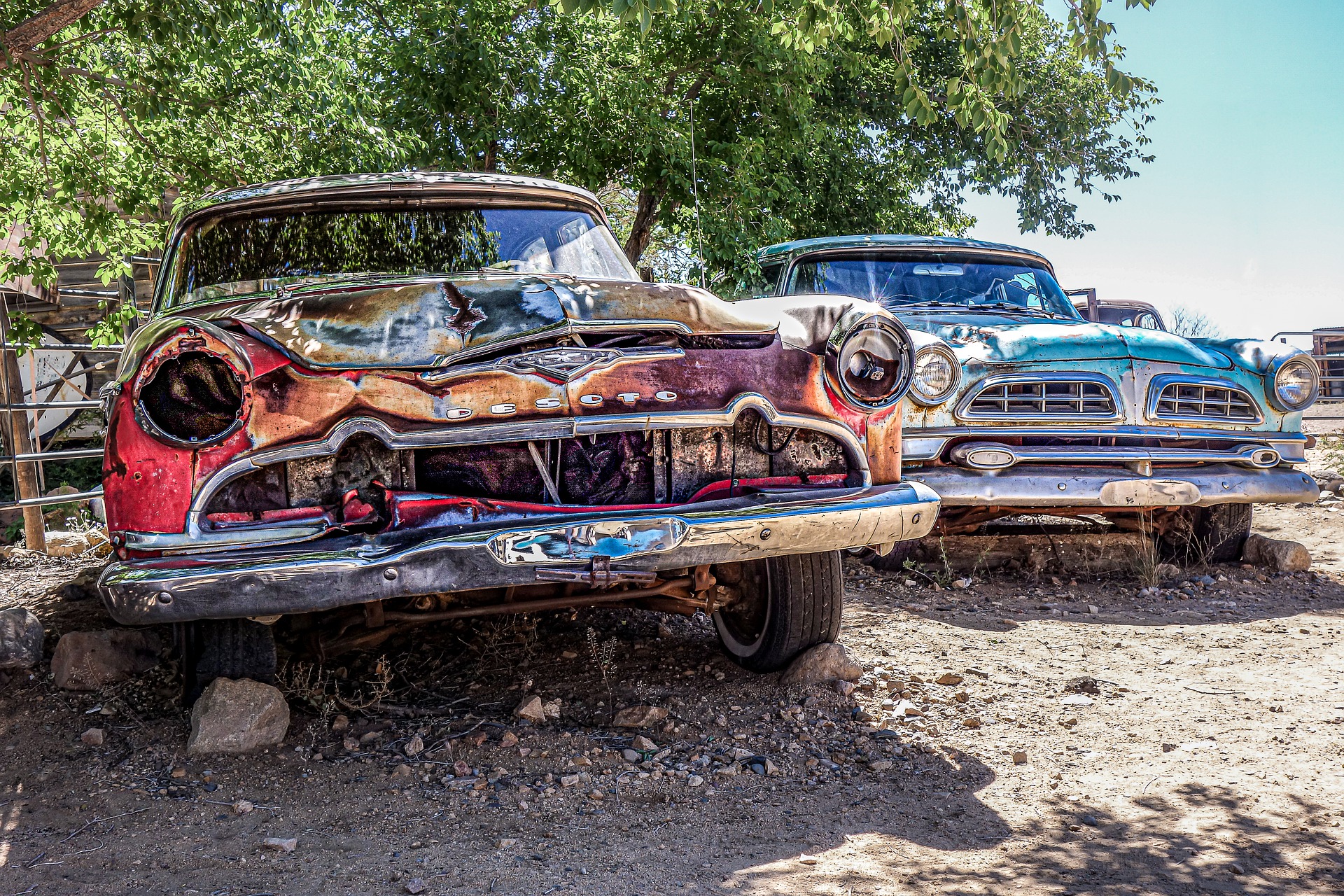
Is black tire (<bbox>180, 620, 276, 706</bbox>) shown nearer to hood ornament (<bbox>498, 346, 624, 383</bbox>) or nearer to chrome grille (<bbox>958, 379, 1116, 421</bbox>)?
hood ornament (<bbox>498, 346, 624, 383</bbox>)

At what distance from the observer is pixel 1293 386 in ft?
16.9

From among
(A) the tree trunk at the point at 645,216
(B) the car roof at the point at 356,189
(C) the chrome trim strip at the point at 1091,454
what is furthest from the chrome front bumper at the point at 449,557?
(A) the tree trunk at the point at 645,216

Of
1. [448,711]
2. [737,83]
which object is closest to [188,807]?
[448,711]

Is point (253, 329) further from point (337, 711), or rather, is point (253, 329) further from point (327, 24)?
point (327, 24)

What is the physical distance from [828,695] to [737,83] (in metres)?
7.25

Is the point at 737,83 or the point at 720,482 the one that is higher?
the point at 737,83

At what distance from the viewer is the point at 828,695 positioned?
132 inches

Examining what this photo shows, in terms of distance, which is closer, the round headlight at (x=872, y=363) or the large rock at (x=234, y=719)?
the large rock at (x=234, y=719)

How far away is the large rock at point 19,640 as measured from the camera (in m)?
3.54

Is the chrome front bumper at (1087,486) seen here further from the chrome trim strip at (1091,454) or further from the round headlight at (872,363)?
the round headlight at (872,363)

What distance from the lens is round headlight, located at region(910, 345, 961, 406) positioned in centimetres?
478

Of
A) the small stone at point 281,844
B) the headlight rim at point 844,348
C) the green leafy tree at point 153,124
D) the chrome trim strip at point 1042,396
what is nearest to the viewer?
the small stone at point 281,844

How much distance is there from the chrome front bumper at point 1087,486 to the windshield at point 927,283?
1429 millimetres

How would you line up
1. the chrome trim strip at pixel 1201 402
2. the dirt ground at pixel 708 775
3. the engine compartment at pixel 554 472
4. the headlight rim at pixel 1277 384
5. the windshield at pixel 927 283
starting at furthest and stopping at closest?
the windshield at pixel 927 283 → the headlight rim at pixel 1277 384 → the chrome trim strip at pixel 1201 402 → the engine compartment at pixel 554 472 → the dirt ground at pixel 708 775
